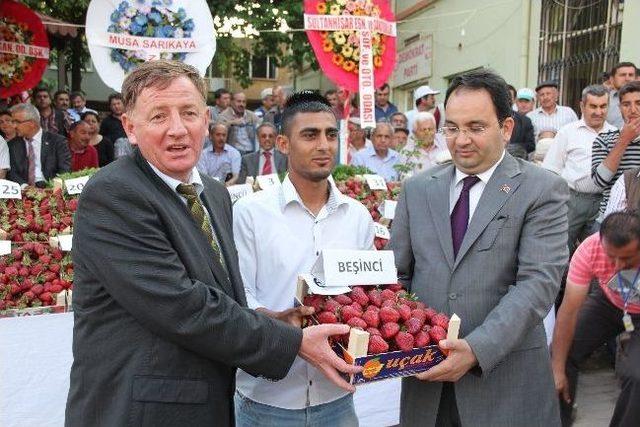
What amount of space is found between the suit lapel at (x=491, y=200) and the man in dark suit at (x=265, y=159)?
560 centimetres

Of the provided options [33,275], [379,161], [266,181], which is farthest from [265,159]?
[33,275]

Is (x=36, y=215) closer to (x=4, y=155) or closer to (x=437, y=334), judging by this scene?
(x=4, y=155)

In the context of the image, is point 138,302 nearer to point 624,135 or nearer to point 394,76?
point 624,135

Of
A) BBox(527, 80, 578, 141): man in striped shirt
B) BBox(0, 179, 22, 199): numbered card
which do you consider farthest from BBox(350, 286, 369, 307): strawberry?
BBox(527, 80, 578, 141): man in striped shirt

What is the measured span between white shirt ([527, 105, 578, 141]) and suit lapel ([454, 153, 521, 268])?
6.03 m

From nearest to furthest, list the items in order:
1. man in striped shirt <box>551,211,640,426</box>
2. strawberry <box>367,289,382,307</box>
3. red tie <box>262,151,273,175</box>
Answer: strawberry <box>367,289,382,307</box> < man in striped shirt <box>551,211,640,426</box> < red tie <box>262,151,273,175</box>

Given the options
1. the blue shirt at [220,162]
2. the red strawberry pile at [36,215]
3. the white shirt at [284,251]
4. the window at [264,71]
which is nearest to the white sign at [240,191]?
the red strawberry pile at [36,215]

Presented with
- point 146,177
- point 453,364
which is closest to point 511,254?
point 453,364

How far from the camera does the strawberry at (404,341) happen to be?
6.00ft

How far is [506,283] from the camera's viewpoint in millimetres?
2029

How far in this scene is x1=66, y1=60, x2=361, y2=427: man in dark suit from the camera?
5.15 feet

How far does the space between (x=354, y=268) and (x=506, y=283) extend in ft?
1.70

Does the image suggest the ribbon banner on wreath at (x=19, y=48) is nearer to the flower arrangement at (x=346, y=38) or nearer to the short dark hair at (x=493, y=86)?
the flower arrangement at (x=346, y=38)

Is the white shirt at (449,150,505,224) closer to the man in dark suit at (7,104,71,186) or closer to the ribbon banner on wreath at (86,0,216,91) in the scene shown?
the ribbon banner on wreath at (86,0,216,91)
